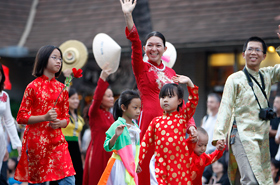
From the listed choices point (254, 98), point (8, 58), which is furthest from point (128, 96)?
point (8, 58)

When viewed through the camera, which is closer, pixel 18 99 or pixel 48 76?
pixel 48 76

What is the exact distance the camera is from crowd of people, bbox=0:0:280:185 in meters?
5.04

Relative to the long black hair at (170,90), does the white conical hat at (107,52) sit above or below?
above

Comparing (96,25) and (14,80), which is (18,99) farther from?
(96,25)

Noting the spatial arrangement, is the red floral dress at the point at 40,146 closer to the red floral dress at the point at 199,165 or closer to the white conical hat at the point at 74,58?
the red floral dress at the point at 199,165

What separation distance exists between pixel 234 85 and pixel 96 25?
9.50 m

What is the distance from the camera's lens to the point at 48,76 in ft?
17.6

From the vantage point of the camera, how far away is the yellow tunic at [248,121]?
207 inches

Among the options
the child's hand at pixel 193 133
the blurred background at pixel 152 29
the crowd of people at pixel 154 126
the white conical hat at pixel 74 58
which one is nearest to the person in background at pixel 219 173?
the blurred background at pixel 152 29

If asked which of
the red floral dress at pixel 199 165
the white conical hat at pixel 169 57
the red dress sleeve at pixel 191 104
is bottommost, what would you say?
the red floral dress at pixel 199 165

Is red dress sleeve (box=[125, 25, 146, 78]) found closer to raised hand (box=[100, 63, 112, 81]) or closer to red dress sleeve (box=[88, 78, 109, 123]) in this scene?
raised hand (box=[100, 63, 112, 81])

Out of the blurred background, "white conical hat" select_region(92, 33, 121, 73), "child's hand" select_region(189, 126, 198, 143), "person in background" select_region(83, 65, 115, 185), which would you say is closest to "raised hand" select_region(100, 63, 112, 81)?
"white conical hat" select_region(92, 33, 121, 73)

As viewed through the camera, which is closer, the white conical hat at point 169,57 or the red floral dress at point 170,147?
the red floral dress at point 170,147

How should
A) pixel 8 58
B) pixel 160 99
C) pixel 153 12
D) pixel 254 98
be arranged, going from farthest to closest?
pixel 8 58, pixel 153 12, pixel 254 98, pixel 160 99
